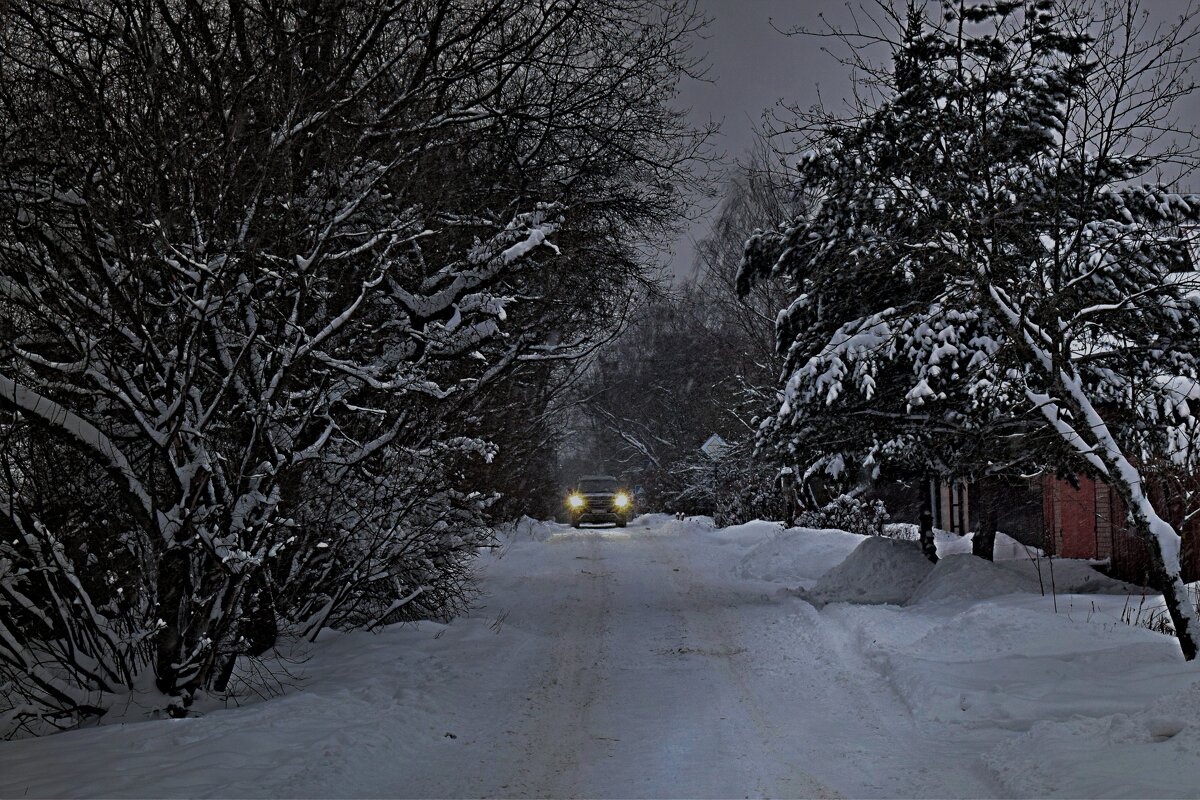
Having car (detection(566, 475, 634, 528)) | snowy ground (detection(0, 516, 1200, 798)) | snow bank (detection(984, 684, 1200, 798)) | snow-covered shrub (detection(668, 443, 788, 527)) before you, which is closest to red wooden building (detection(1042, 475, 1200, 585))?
snowy ground (detection(0, 516, 1200, 798))

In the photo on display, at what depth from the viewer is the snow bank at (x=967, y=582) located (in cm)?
1081

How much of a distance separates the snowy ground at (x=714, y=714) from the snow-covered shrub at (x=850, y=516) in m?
10.1

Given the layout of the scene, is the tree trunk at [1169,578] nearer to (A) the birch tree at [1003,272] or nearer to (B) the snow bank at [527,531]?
(A) the birch tree at [1003,272]

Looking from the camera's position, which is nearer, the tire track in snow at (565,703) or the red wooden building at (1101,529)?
the tire track in snow at (565,703)

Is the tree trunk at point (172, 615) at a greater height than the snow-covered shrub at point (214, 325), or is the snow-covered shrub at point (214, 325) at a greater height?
the snow-covered shrub at point (214, 325)

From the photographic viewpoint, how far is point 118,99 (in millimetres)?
5797

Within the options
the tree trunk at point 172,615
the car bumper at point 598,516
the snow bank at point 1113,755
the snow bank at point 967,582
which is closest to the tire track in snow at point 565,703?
the tree trunk at point 172,615

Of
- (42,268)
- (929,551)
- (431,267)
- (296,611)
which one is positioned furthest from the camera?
(929,551)

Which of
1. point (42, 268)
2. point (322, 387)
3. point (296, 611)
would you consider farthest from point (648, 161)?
point (42, 268)

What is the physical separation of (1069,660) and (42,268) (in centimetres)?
788

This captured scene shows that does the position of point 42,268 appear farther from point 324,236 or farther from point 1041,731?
point 1041,731

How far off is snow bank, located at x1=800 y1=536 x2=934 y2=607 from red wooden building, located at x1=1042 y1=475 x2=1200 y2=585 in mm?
2491

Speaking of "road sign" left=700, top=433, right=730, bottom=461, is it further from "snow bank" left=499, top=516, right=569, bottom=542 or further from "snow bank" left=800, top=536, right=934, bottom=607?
"snow bank" left=800, top=536, right=934, bottom=607

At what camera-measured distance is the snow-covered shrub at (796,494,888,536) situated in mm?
21734
